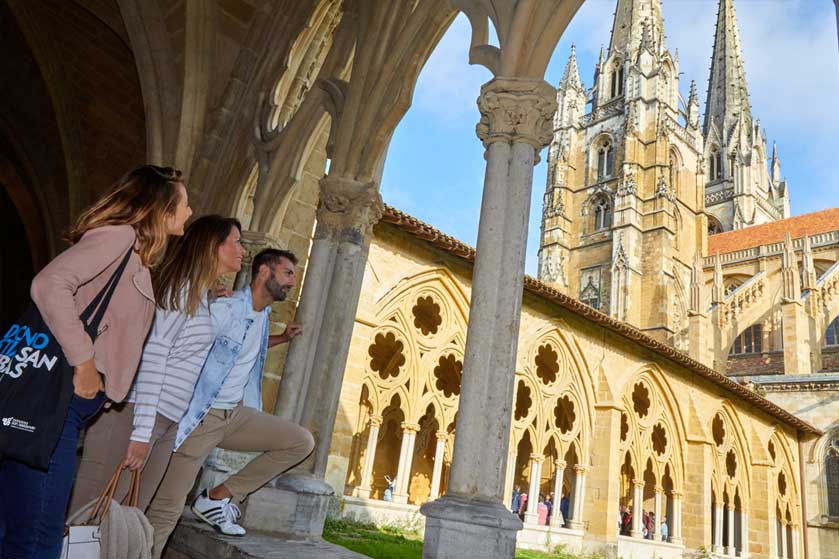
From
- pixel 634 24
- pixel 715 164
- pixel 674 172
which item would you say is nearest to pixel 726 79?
pixel 715 164

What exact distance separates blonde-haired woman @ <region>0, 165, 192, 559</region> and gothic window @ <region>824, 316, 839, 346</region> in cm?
3165

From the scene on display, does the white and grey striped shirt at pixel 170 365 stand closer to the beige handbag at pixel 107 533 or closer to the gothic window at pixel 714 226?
the beige handbag at pixel 107 533

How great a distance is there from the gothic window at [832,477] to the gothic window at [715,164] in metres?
36.8

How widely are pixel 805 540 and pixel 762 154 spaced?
39.3 metres

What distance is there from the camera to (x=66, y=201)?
967 centimetres

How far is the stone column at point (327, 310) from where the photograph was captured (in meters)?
4.61

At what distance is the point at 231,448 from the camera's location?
272cm

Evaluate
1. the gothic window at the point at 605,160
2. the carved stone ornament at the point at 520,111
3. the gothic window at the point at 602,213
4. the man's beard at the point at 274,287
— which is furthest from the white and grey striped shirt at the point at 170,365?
the gothic window at the point at 605,160

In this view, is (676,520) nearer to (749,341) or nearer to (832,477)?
(832,477)

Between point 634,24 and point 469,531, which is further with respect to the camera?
point 634,24

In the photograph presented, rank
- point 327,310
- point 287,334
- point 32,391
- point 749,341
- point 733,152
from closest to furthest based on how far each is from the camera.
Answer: point 32,391
point 287,334
point 327,310
point 749,341
point 733,152

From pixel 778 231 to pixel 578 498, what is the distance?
2861 centimetres

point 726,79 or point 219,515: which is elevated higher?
point 726,79

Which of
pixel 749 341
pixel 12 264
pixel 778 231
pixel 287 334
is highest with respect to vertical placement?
pixel 778 231
